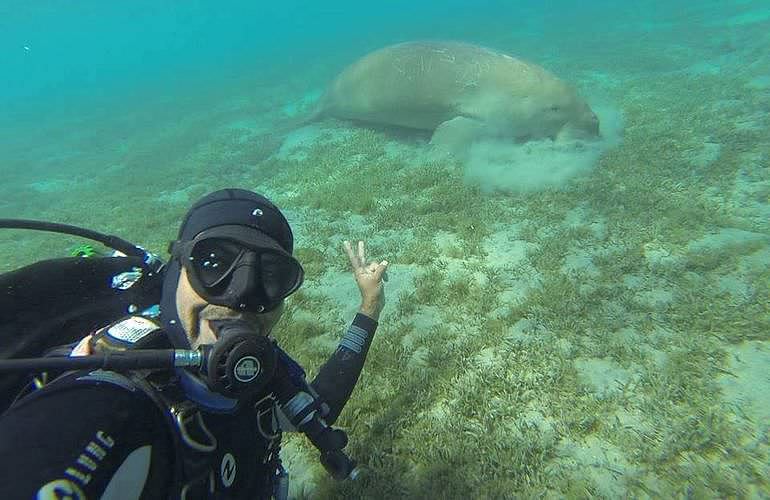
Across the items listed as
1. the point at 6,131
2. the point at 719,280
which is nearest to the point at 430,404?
the point at 719,280

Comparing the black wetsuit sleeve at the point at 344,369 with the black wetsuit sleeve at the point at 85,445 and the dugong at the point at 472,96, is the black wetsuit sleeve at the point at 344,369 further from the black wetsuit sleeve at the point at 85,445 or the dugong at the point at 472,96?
the dugong at the point at 472,96

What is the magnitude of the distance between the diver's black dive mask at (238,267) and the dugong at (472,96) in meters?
7.07

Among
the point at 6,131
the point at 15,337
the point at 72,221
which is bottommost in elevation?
the point at 6,131

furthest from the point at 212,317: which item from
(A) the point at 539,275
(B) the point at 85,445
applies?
(A) the point at 539,275

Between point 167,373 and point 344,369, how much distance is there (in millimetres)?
1367

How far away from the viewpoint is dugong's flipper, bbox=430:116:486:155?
848 cm

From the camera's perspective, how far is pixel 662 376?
355 centimetres

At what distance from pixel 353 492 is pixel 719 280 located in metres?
4.16

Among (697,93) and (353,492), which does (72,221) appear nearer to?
(353,492)

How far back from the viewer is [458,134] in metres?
8.59

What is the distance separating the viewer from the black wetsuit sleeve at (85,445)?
1040 mm

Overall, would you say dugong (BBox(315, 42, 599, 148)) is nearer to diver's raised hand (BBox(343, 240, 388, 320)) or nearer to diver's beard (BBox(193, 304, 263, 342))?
diver's raised hand (BBox(343, 240, 388, 320))

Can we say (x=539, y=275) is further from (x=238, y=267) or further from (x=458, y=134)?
(x=458, y=134)

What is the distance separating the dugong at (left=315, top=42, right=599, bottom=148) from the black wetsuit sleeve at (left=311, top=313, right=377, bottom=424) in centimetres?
628
